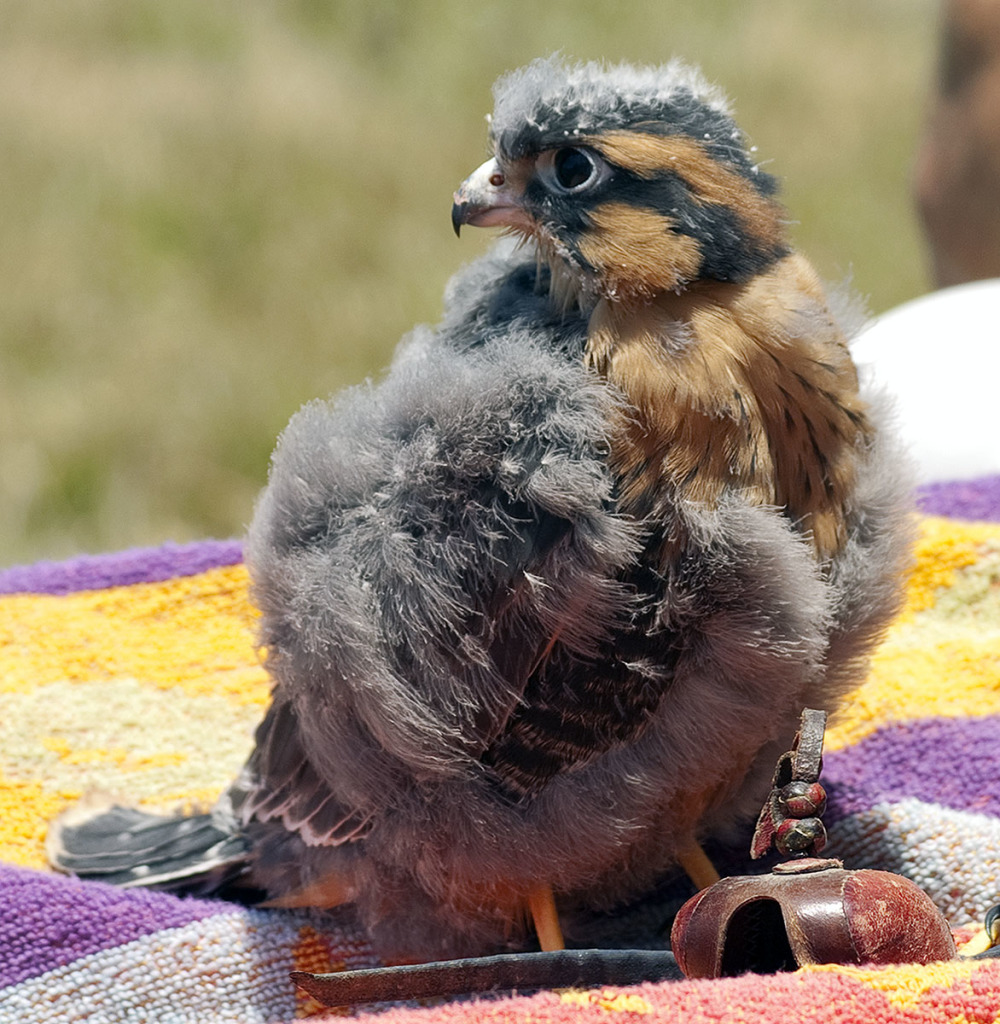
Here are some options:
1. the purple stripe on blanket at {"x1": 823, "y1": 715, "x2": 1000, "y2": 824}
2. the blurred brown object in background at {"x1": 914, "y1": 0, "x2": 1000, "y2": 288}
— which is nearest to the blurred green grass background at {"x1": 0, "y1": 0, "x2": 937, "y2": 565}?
the blurred brown object in background at {"x1": 914, "y1": 0, "x2": 1000, "y2": 288}

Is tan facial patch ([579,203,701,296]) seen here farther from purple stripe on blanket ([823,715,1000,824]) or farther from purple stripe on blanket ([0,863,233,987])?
purple stripe on blanket ([0,863,233,987])

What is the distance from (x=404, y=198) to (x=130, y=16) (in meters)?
2.34

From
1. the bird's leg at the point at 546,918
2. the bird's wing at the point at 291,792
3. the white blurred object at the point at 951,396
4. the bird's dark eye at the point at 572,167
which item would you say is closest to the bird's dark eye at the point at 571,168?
the bird's dark eye at the point at 572,167

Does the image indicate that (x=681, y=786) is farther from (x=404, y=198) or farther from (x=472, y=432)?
(x=404, y=198)

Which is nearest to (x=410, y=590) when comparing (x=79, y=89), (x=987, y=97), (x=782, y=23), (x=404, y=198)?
(x=987, y=97)

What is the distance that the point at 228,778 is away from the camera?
2.21 meters

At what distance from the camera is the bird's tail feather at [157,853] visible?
6.28 ft

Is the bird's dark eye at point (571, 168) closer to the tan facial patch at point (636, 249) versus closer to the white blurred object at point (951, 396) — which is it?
the tan facial patch at point (636, 249)

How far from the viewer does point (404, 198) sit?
588 centimetres

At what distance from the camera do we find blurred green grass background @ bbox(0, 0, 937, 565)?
14.2ft

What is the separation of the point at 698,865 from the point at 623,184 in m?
0.94

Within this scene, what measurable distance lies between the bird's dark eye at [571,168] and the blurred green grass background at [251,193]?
215 cm

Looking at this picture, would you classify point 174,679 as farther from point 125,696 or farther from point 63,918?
point 63,918

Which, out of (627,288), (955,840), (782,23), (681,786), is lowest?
(955,840)
